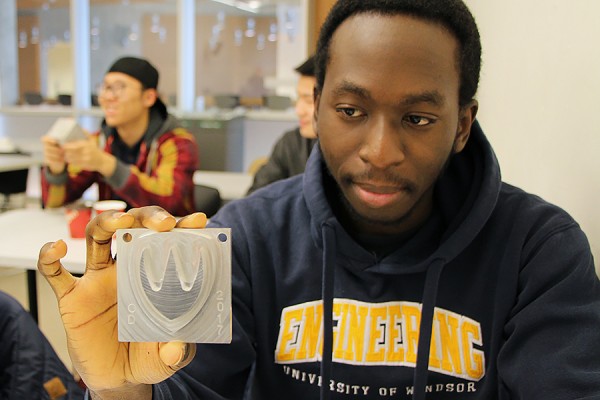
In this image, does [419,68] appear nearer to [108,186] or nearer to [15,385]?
[15,385]

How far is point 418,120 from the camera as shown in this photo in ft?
2.76

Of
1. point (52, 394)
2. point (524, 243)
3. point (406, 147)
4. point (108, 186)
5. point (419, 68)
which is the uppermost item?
point (419, 68)

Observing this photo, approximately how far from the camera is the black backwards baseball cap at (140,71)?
2.61 metres

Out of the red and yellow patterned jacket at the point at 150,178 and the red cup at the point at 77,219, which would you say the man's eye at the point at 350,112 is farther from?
the red and yellow patterned jacket at the point at 150,178

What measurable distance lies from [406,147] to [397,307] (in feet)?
0.92

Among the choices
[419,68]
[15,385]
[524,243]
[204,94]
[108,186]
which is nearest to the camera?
[419,68]

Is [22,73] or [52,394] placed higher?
[22,73]

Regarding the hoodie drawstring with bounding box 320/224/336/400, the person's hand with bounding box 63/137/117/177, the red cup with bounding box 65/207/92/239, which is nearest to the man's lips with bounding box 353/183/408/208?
the hoodie drawstring with bounding box 320/224/336/400

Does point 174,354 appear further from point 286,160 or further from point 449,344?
point 286,160

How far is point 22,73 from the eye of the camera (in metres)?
5.96

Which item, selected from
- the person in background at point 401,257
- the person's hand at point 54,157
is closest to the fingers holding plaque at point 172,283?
the person in background at point 401,257

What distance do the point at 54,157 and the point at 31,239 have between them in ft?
1.57

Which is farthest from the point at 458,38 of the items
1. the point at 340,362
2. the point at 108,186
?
the point at 108,186

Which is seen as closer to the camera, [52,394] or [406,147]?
[406,147]
